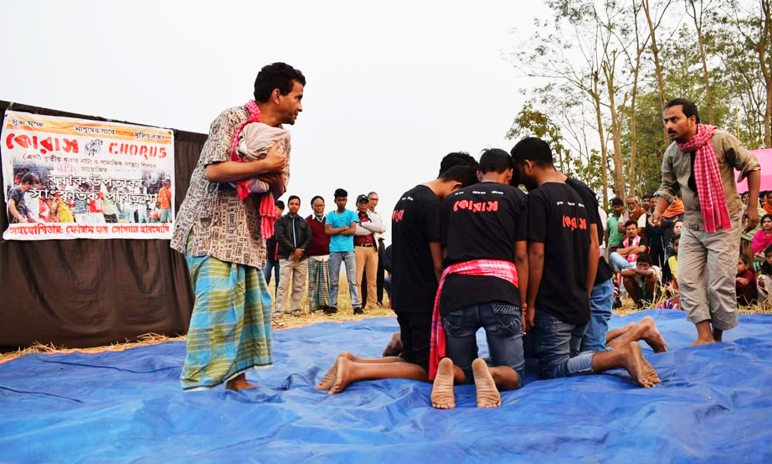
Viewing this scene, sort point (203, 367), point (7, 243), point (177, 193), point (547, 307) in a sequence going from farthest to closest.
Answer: point (177, 193) → point (7, 243) → point (547, 307) → point (203, 367)

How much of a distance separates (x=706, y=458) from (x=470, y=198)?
192 centimetres

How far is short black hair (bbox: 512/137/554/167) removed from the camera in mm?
4180

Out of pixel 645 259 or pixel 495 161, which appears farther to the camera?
pixel 645 259

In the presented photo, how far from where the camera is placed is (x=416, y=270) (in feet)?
13.9

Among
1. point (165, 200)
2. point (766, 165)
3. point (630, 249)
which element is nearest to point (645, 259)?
point (630, 249)

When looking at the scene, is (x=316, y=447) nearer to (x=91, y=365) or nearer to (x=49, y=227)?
(x=91, y=365)

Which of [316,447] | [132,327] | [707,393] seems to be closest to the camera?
[316,447]

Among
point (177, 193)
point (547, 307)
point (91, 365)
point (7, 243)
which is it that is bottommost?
point (91, 365)

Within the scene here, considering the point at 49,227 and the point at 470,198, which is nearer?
the point at 470,198

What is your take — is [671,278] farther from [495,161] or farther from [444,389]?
[444,389]

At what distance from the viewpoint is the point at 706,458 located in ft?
Result: 7.63

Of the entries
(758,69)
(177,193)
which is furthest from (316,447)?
(758,69)

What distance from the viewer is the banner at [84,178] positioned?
6879 millimetres

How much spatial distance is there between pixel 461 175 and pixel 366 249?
23.6 feet
